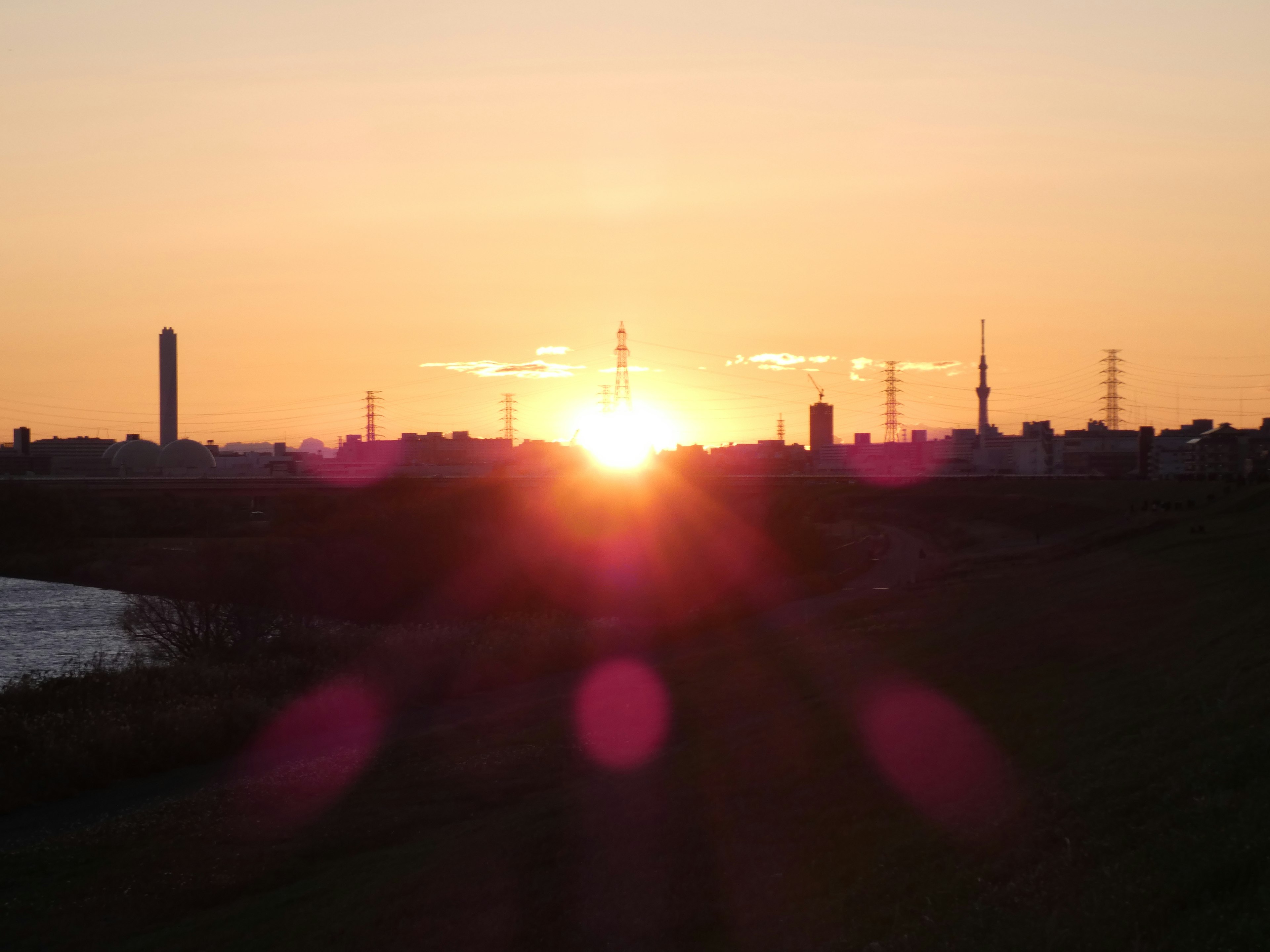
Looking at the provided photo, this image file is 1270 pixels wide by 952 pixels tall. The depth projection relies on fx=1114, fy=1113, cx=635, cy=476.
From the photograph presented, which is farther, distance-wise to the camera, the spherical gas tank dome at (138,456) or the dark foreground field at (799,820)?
the spherical gas tank dome at (138,456)

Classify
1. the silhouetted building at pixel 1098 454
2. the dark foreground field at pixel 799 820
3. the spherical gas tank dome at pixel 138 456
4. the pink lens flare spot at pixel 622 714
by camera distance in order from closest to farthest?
the dark foreground field at pixel 799 820
the pink lens flare spot at pixel 622 714
the silhouetted building at pixel 1098 454
the spherical gas tank dome at pixel 138 456

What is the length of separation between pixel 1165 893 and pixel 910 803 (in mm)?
5406

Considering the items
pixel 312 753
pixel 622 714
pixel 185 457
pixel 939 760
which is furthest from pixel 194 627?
pixel 185 457

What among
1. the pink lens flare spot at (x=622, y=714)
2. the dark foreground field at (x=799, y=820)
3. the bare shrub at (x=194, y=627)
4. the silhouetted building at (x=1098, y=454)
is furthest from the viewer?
the silhouetted building at (x=1098, y=454)

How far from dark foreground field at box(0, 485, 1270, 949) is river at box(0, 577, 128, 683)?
1434 cm

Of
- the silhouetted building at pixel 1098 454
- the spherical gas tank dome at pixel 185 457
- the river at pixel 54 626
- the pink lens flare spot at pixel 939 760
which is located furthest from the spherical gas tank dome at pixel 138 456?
the pink lens flare spot at pixel 939 760

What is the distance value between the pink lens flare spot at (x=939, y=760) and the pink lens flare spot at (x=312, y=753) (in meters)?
10.1

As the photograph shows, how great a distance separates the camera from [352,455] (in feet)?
618

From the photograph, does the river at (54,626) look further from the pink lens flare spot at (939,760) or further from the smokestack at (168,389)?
the smokestack at (168,389)

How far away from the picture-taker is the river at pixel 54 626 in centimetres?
3775

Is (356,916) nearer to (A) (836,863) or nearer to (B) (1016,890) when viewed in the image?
(A) (836,863)

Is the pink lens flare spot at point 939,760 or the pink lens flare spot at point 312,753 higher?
the pink lens flare spot at point 939,760

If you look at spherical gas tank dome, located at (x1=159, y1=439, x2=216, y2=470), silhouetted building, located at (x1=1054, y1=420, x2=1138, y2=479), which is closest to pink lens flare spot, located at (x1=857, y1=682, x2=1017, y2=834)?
silhouetted building, located at (x1=1054, y1=420, x2=1138, y2=479)

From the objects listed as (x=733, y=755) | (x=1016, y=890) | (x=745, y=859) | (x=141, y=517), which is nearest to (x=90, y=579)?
(x=141, y=517)
